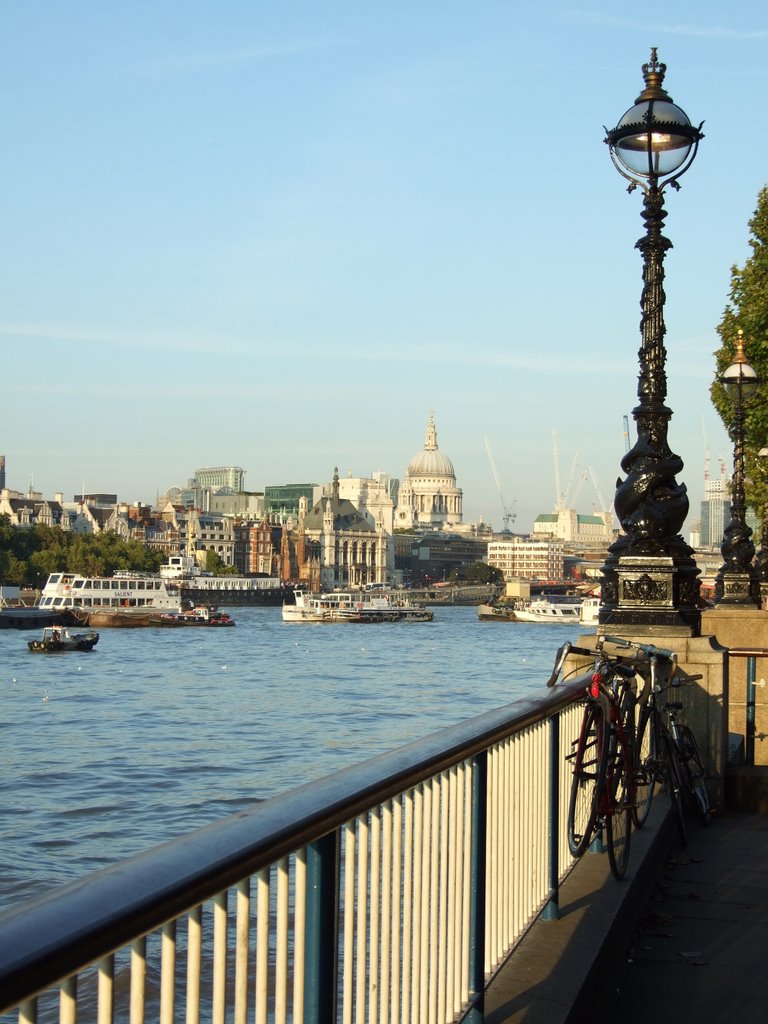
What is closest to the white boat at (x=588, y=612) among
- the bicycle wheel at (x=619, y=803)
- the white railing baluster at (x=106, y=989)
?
the bicycle wheel at (x=619, y=803)

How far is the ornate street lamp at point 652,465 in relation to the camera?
9758 mm

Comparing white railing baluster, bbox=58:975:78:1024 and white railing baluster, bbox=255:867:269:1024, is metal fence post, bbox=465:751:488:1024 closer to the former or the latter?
white railing baluster, bbox=255:867:269:1024

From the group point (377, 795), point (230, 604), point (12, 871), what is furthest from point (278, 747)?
point (230, 604)

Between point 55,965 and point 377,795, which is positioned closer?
point 55,965

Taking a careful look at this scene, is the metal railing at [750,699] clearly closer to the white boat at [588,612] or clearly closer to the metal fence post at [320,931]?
the metal fence post at [320,931]

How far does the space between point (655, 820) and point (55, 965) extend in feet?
20.6

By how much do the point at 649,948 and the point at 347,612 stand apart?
376ft

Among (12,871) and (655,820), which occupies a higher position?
(655,820)

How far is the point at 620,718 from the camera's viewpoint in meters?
6.47

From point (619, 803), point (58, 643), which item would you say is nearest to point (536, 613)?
point (58, 643)

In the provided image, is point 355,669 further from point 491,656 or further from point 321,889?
point 321,889

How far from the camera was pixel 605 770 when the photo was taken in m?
6.18

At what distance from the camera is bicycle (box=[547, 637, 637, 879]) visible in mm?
6004

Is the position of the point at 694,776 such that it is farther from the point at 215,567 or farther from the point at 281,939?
the point at 215,567
